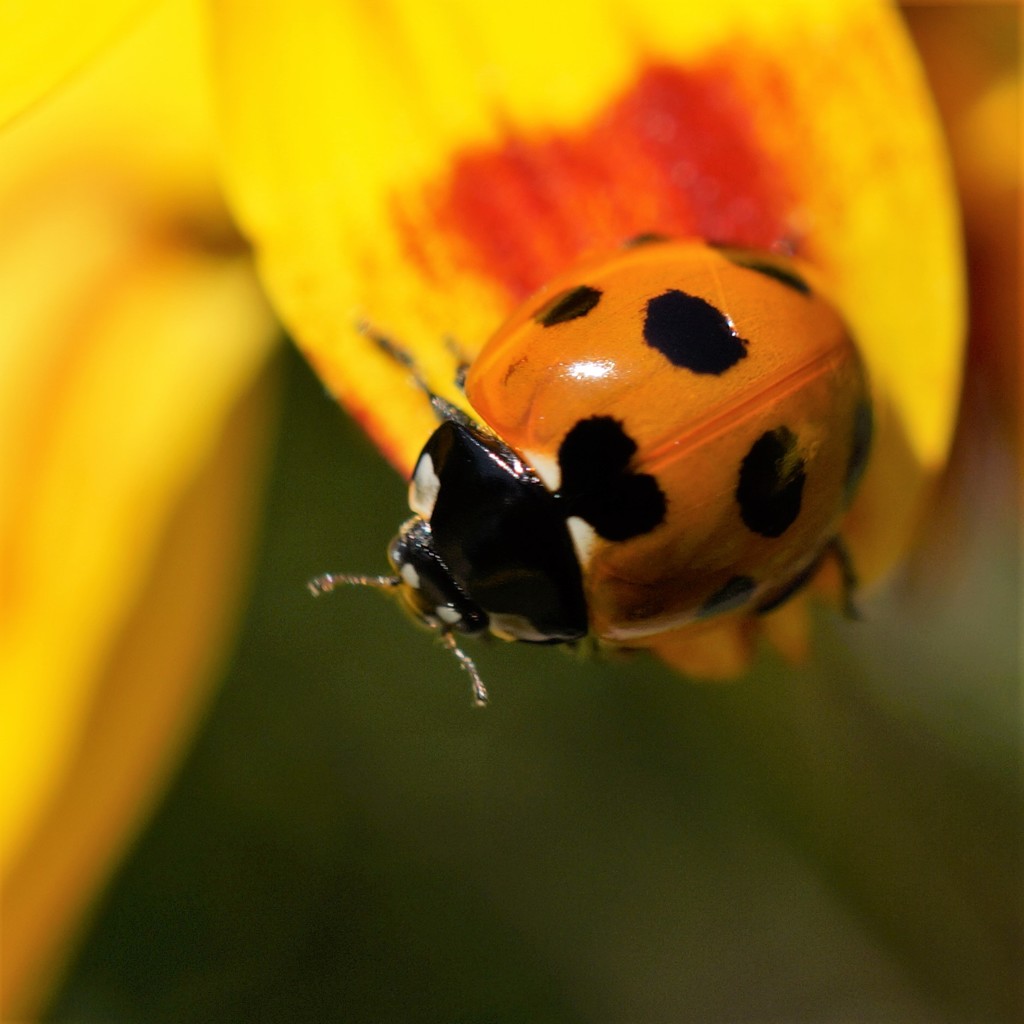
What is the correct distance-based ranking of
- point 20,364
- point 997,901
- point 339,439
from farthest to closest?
point 339,439
point 997,901
point 20,364

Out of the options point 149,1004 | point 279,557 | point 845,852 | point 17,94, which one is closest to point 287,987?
point 149,1004

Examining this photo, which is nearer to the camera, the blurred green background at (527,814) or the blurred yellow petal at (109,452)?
the blurred yellow petal at (109,452)

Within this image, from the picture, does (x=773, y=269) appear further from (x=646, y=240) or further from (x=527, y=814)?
(x=527, y=814)

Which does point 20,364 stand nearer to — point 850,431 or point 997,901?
point 850,431

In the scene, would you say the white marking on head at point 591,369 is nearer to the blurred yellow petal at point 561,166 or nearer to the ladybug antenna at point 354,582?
the blurred yellow petal at point 561,166

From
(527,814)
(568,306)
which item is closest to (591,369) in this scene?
(568,306)

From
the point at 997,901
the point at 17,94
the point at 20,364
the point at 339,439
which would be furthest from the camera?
the point at 339,439

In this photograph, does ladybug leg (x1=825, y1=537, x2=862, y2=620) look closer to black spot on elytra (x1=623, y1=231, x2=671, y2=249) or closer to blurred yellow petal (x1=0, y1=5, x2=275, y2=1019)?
black spot on elytra (x1=623, y1=231, x2=671, y2=249)

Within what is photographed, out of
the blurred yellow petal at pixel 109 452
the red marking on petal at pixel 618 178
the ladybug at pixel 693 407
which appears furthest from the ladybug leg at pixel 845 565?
the blurred yellow petal at pixel 109 452
